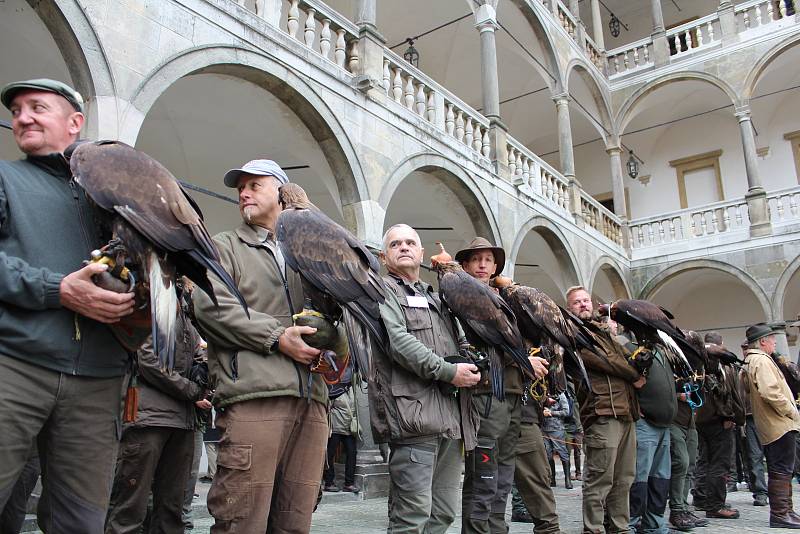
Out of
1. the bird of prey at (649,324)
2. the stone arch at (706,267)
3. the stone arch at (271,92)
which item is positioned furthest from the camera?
the stone arch at (706,267)

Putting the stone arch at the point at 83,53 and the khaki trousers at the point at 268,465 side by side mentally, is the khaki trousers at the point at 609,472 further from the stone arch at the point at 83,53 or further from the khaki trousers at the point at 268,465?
the stone arch at the point at 83,53

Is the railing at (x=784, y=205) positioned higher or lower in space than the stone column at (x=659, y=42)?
lower

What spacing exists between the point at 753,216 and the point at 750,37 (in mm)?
4590

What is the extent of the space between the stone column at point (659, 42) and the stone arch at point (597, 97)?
1.63 m

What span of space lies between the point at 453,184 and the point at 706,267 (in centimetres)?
899

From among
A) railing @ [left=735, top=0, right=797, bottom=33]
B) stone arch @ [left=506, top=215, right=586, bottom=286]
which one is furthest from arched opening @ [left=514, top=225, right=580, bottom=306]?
railing @ [left=735, top=0, right=797, bottom=33]

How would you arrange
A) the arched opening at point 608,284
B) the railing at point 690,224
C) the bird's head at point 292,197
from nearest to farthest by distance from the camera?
the bird's head at point 292,197
the railing at point 690,224
the arched opening at point 608,284

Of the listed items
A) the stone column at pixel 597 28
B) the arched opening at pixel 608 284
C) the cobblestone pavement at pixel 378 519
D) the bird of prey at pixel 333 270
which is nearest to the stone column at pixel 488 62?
the arched opening at pixel 608 284

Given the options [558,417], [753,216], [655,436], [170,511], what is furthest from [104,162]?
[753,216]

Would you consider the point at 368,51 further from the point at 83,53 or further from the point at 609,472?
the point at 609,472

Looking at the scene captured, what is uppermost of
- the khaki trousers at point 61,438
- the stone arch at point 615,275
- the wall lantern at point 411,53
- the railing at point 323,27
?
the wall lantern at point 411,53

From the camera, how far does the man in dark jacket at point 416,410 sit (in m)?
3.10

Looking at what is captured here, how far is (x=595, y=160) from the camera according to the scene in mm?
21078

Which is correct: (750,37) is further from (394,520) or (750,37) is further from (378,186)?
(394,520)
